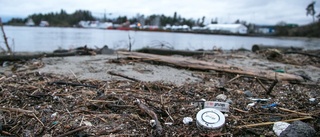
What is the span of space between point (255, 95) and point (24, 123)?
2992mm

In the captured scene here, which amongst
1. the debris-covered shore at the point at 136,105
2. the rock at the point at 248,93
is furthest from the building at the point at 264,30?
the rock at the point at 248,93

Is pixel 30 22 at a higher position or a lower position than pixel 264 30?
higher

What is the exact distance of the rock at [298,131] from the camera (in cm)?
211

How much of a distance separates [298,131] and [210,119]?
2.52ft

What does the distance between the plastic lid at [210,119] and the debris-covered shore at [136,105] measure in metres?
0.06

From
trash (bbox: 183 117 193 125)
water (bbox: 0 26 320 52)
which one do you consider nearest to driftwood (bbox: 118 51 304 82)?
trash (bbox: 183 117 193 125)

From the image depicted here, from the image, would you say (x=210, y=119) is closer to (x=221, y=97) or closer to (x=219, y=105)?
(x=219, y=105)

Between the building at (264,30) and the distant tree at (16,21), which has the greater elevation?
the distant tree at (16,21)

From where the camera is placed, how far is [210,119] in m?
2.39

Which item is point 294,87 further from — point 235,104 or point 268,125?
point 268,125

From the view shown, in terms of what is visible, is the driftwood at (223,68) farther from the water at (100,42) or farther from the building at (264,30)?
the building at (264,30)

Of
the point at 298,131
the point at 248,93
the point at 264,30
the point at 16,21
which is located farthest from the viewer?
the point at 264,30

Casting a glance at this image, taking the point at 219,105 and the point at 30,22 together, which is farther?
the point at 30,22

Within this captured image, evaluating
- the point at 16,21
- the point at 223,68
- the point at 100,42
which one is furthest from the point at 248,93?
the point at 16,21
